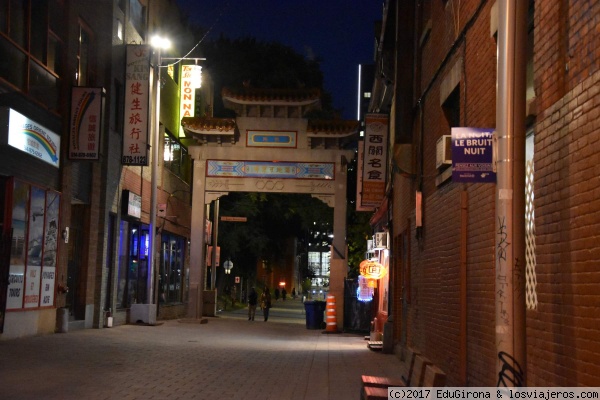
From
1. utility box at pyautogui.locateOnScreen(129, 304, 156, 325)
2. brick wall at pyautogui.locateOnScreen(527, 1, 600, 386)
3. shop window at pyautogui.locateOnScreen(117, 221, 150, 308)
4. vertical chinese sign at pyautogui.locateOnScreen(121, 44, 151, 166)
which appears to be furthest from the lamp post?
brick wall at pyautogui.locateOnScreen(527, 1, 600, 386)

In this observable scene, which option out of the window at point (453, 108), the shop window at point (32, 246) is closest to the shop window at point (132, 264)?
the shop window at point (32, 246)

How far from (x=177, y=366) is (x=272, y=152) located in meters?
17.4

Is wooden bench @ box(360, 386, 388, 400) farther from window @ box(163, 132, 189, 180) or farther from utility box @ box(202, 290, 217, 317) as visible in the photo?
utility box @ box(202, 290, 217, 317)

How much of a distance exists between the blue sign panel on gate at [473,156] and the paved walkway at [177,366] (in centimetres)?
647

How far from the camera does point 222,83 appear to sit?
53.8 metres

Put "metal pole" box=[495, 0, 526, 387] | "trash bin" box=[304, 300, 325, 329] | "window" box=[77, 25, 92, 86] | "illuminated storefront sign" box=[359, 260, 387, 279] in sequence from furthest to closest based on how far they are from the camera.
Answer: "trash bin" box=[304, 300, 325, 329], "illuminated storefront sign" box=[359, 260, 387, 279], "window" box=[77, 25, 92, 86], "metal pole" box=[495, 0, 526, 387]

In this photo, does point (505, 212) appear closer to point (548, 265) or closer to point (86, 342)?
point (548, 265)

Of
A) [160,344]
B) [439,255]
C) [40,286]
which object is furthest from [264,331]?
[439,255]

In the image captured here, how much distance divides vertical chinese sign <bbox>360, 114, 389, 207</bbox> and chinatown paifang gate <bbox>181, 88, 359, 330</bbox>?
7.01m

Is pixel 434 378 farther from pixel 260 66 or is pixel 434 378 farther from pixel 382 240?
pixel 260 66

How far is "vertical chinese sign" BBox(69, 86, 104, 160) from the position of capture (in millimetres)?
21031

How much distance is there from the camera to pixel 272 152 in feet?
105

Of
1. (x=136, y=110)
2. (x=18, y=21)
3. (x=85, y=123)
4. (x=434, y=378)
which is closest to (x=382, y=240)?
(x=136, y=110)

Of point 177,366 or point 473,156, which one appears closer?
point 473,156
